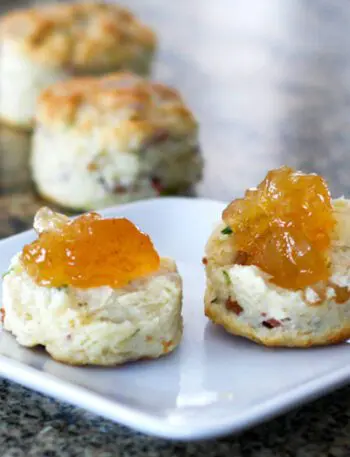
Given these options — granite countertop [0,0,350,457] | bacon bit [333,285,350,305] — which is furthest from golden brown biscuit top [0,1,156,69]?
bacon bit [333,285,350,305]

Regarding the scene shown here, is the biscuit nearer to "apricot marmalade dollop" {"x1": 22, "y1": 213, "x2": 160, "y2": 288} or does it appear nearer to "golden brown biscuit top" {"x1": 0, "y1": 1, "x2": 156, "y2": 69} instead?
"apricot marmalade dollop" {"x1": 22, "y1": 213, "x2": 160, "y2": 288}

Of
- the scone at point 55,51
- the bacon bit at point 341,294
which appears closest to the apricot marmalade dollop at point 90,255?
the bacon bit at point 341,294

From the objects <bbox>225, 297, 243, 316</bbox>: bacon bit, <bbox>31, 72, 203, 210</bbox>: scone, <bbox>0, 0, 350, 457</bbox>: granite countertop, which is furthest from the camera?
<bbox>31, 72, 203, 210</bbox>: scone

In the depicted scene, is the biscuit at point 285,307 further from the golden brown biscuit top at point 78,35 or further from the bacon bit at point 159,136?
the golden brown biscuit top at point 78,35

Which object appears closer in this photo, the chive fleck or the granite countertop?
the granite countertop

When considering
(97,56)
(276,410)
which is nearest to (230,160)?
(97,56)

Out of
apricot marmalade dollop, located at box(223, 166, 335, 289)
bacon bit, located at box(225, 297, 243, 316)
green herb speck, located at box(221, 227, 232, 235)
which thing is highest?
apricot marmalade dollop, located at box(223, 166, 335, 289)
